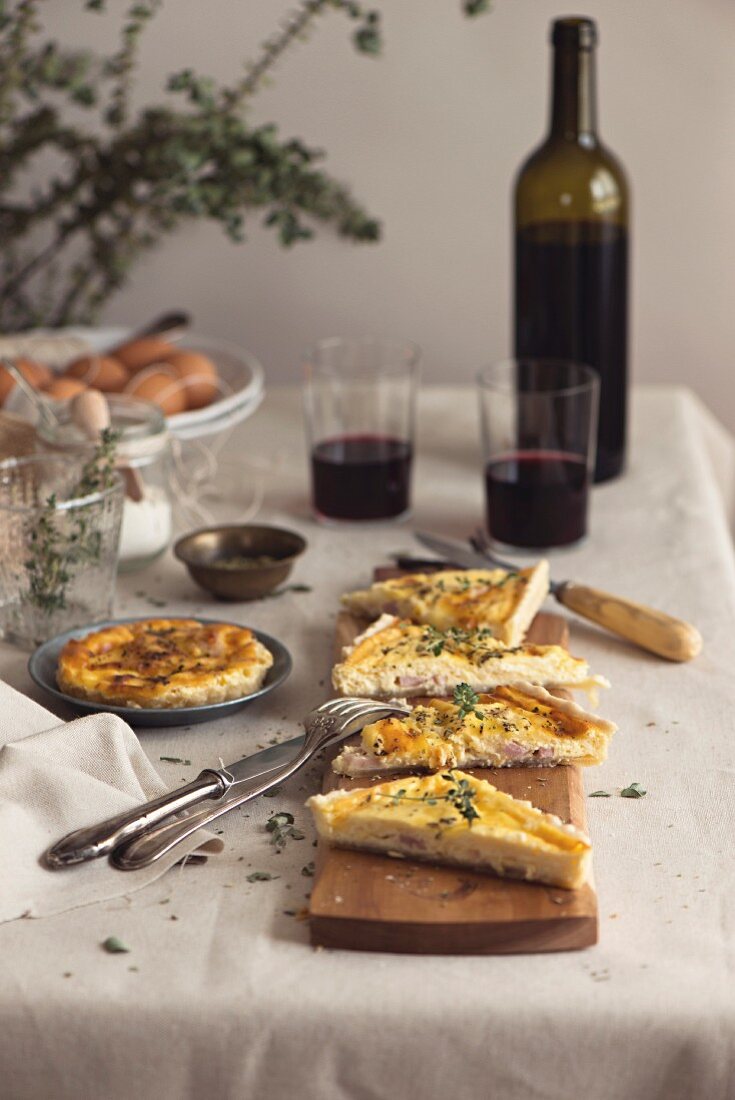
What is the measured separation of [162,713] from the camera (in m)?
1.17

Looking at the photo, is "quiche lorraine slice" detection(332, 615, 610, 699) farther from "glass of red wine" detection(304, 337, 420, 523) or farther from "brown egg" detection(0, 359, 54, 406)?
"brown egg" detection(0, 359, 54, 406)

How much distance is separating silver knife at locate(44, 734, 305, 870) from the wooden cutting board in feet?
0.47

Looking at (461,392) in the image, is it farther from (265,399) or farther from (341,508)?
(341,508)

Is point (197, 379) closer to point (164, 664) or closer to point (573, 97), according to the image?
point (573, 97)

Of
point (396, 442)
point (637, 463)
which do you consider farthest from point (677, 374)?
point (396, 442)

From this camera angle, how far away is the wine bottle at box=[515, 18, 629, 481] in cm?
178

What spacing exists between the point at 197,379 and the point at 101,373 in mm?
150

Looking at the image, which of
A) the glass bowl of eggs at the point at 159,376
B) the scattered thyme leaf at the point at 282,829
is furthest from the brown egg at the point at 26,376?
the scattered thyme leaf at the point at 282,829

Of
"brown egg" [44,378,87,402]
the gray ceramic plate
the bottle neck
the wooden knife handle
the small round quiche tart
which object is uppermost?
the bottle neck

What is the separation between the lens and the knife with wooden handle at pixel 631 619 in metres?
1.35

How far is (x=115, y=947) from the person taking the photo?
878 mm

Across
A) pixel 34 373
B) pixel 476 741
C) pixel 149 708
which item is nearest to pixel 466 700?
pixel 476 741

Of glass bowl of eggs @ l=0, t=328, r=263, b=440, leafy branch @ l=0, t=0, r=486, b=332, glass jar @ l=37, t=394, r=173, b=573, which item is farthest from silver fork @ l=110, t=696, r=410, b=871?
leafy branch @ l=0, t=0, r=486, b=332

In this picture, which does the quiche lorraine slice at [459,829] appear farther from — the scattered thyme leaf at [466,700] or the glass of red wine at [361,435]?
the glass of red wine at [361,435]
